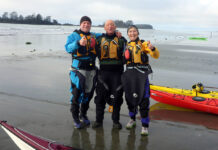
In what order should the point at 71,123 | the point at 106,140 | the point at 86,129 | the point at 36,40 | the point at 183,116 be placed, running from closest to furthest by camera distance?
1. the point at 106,140
2. the point at 86,129
3. the point at 71,123
4. the point at 183,116
5. the point at 36,40

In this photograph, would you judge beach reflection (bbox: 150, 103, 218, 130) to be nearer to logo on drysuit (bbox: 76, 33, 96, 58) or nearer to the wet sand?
the wet sand

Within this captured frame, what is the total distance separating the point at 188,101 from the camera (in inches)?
213

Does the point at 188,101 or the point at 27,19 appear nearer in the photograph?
the point at 188,101

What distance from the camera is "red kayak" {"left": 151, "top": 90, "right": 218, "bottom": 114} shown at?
516 cm

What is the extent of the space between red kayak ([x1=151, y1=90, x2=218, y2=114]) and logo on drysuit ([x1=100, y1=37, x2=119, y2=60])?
2.44 metres

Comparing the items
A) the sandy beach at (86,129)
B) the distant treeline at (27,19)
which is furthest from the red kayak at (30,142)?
the distant treeline at (27,19)

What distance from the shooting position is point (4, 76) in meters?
8.21

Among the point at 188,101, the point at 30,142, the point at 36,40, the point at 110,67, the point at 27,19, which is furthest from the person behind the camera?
the point at 27,19

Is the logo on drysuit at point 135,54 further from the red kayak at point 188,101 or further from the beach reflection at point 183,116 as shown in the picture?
the red kayak at point 188,101

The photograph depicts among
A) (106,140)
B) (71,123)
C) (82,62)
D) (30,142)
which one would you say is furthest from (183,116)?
(30,142)

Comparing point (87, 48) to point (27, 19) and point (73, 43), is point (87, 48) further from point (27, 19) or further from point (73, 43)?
point (27, 19)

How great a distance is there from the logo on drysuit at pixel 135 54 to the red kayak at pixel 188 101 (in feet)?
7.38

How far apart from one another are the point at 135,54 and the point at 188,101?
2525 mm

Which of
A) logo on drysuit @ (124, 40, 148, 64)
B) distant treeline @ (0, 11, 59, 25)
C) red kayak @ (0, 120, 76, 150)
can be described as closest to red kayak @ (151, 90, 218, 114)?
logo on drysuit @ (124, 40, 148, 64)
